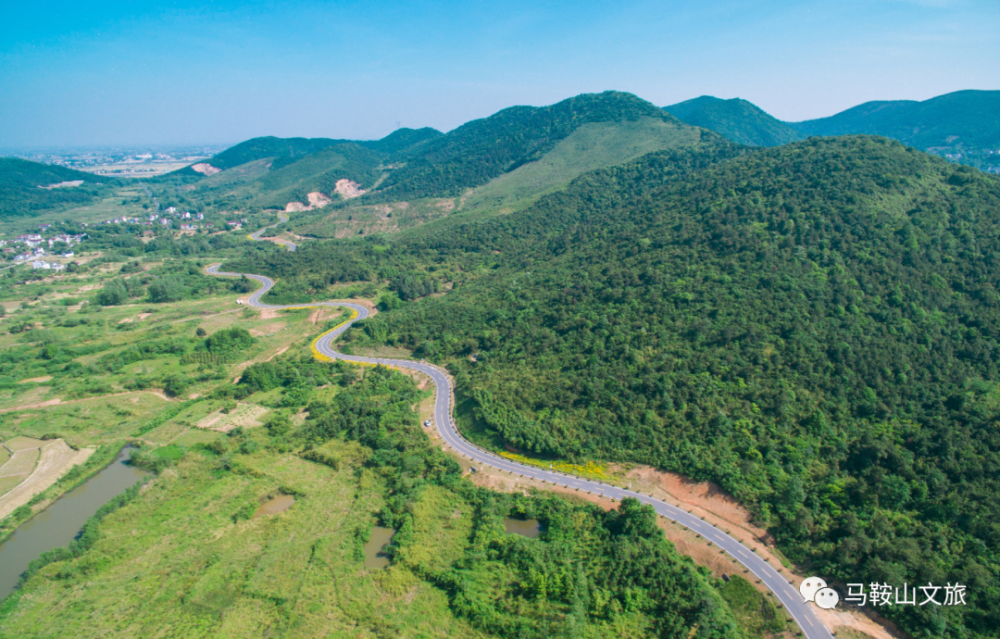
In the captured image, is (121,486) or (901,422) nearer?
(901,422)

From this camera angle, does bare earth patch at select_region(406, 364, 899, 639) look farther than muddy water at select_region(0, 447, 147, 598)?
No

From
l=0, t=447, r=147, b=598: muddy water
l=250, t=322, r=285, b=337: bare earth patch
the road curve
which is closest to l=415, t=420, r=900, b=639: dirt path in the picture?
the road curve

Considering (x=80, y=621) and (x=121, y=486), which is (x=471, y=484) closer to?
(x=80, y=621)

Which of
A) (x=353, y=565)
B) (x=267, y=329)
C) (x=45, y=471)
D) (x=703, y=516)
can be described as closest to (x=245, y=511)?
(x=353, y=565)

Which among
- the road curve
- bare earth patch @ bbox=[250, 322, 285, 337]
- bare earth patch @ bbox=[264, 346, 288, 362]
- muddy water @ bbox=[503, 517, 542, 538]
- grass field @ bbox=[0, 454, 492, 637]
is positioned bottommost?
muddy water @ bbox=[503, 517, 542, 538]

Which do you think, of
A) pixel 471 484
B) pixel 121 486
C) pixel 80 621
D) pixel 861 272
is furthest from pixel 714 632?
pixel 121 486

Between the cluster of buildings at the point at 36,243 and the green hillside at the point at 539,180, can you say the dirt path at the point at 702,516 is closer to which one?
the green hillside at the point at 539,180

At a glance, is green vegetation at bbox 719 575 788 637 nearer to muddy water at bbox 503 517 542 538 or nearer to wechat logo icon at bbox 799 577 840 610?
wechat logo icon at bbox 799 577 840 610
